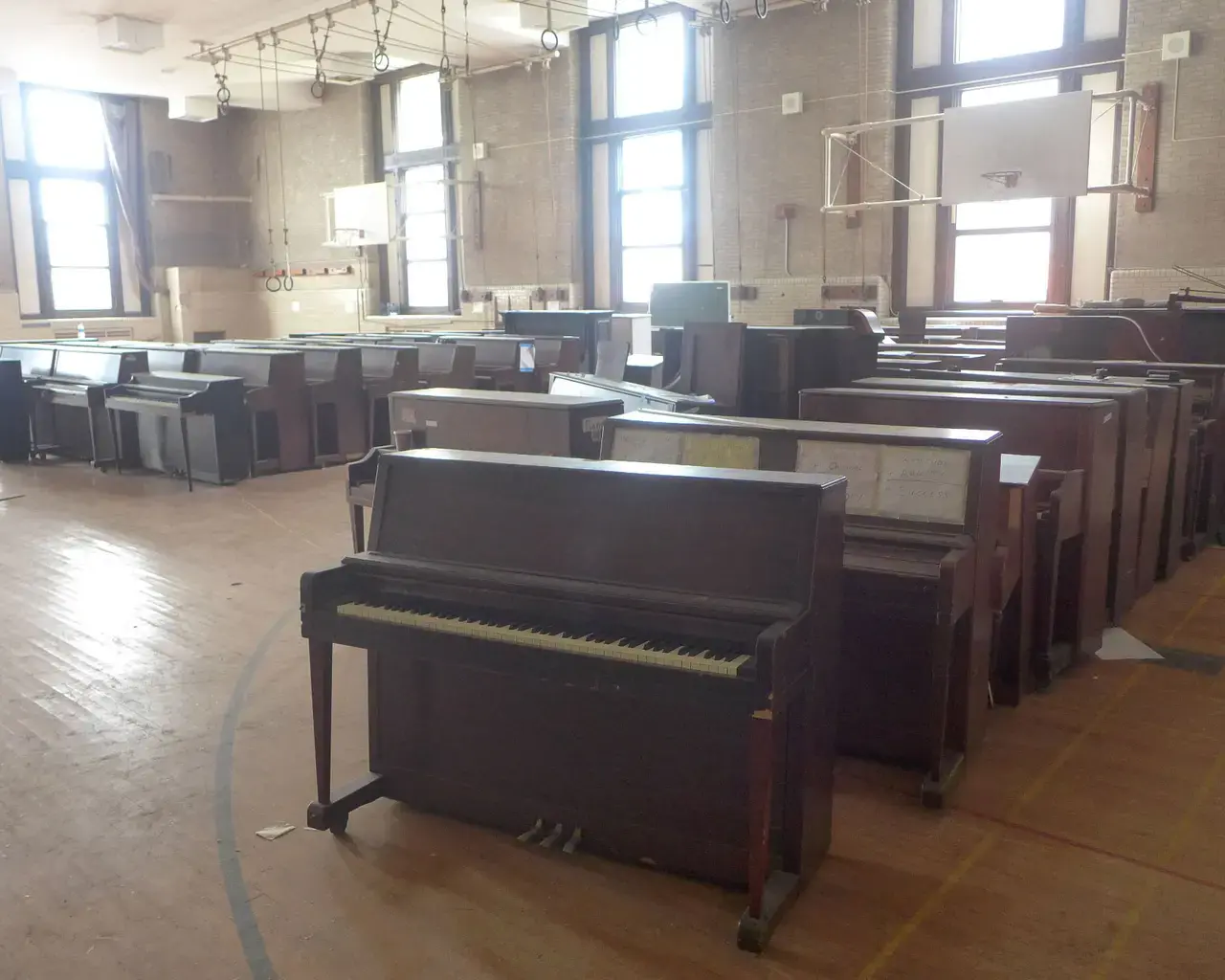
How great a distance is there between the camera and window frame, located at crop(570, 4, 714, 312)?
1226cm

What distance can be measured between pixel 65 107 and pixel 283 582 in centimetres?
1410

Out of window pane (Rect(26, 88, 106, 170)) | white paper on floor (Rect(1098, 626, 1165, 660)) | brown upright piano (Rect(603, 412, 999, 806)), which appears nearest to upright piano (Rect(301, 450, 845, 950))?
brown upright piano (Rect(603, 412, 999, 806))

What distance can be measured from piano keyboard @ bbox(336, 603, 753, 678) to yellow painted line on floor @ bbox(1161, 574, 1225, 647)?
2586 mm

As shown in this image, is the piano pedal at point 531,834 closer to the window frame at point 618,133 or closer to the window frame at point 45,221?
the window frame at point 618,133

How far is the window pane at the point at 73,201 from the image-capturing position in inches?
621

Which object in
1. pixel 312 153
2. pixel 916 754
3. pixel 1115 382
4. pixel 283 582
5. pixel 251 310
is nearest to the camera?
pixel 916 754

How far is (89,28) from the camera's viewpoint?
12328mm

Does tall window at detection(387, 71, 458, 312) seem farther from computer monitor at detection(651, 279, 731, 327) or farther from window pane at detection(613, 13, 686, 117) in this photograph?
computer monitor at detection(651, 279, 731, 327)

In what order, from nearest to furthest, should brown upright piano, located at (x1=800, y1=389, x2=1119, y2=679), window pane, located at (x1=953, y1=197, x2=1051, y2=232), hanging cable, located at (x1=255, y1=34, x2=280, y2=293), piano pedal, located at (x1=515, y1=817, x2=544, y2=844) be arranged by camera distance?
1. piano pedal, located at (x1=515, y1=817, x2=544, y2=844)
2. brown upright piano, located at (x1=800, y1=389, x2=1119, y2=679)
3. window pane, located at (x1=953, y1=197, x2=1051, y2=232)
4. hanging cable, located at (x1=255, y1=34, x2=280, y2=293)

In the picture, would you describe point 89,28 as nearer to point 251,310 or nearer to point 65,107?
point 65,107

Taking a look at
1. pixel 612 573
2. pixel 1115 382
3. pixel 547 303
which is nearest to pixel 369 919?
pixel 612 573

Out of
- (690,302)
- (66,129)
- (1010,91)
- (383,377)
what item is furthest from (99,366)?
(66,129)

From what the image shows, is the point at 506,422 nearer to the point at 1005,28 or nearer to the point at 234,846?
the point at 234,846

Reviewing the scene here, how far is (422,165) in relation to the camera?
14.8 metres
